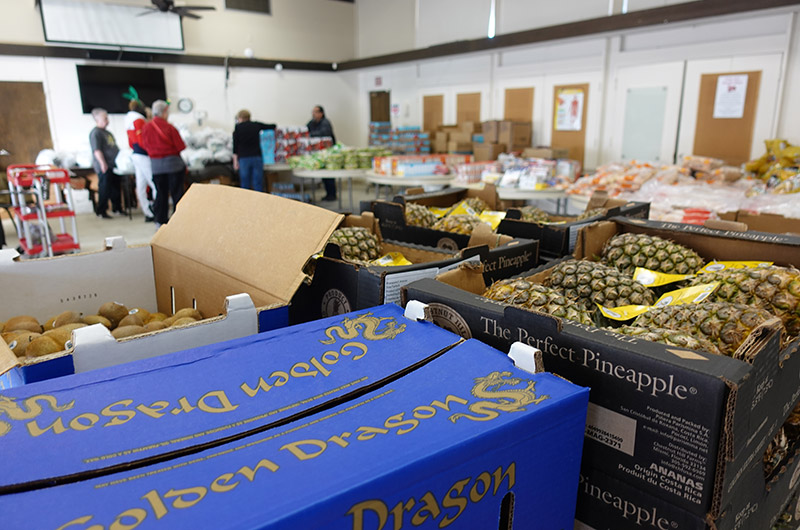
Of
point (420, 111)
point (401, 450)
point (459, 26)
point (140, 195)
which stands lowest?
point (140, 195)

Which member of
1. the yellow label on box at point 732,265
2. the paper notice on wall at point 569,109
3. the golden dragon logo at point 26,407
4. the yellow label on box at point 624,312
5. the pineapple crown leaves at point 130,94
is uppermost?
the pineapple crown leaves at point 130,94

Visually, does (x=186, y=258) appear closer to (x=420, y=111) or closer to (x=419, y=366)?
(x=419, y=366)

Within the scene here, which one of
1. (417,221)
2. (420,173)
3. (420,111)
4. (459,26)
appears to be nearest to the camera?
(417,221)

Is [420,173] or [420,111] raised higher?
[420,111]

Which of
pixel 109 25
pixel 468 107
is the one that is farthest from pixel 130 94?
pixel 468 107

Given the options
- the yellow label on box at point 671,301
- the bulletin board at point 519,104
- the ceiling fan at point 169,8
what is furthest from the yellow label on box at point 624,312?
the ceiling fan at point 169,8

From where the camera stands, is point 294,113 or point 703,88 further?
point 294,113

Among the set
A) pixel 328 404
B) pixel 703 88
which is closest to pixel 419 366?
pixel 328 404

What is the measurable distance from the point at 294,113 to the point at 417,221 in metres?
11.1

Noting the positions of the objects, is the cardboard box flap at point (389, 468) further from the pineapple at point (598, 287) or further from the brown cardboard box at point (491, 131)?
the brown cardboard box at point (491, 131)

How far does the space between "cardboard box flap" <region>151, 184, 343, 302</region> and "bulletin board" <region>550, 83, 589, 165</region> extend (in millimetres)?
6963

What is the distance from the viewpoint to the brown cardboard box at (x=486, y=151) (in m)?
7.41

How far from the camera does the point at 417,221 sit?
7.69 feet

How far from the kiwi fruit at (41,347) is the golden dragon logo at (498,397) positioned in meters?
1.00
